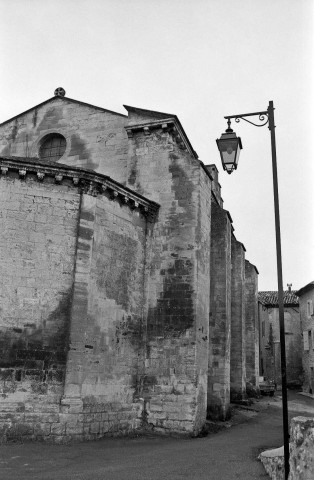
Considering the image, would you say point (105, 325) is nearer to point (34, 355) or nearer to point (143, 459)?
point (34, 355)

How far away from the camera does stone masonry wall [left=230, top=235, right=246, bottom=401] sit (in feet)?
64.9

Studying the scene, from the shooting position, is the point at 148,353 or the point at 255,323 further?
the point at 255,323

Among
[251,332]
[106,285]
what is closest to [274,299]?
[251,332]

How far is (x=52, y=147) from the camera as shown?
1625 cm

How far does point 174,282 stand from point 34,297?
415 cm

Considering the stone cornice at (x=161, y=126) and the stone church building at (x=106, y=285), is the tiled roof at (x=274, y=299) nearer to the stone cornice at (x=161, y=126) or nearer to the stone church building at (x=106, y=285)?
the stone church building at (x=106, y=285)

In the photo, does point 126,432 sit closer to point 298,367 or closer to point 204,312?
point 204,312

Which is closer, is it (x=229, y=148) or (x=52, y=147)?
(x=229, y=148)

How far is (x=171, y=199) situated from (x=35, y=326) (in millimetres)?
5697

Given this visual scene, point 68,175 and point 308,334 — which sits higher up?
point 68,175

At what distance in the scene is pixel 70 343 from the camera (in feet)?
34.8

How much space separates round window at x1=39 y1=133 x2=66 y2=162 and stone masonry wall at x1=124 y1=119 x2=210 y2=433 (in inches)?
114

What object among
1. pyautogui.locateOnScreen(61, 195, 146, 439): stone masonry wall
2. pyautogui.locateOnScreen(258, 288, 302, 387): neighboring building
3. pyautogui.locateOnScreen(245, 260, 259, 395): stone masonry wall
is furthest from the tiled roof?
pyautogui.locateOnScreen(61, 195, 146, 439): stone masonry wall

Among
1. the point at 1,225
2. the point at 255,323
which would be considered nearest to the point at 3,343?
the point at 1,225
